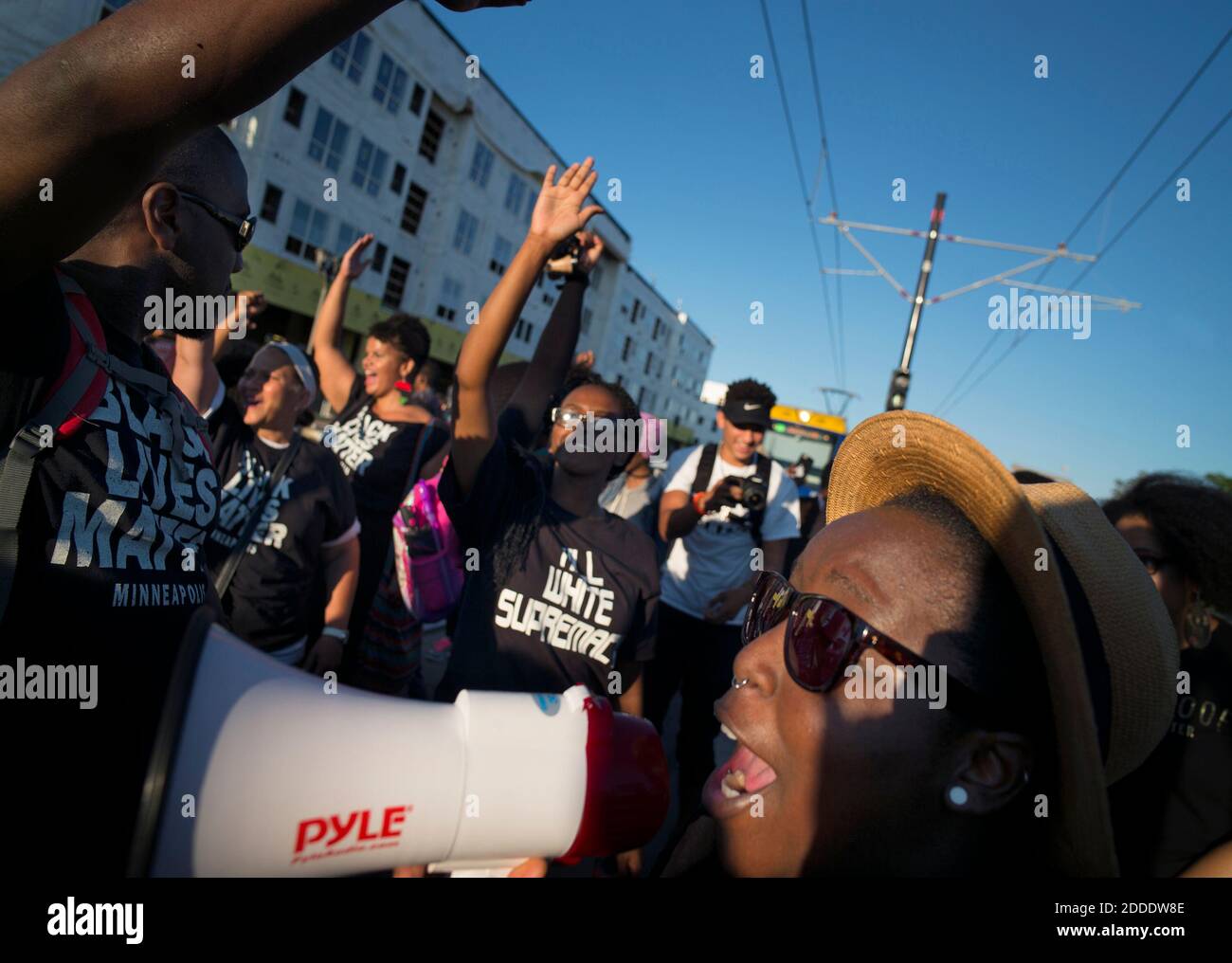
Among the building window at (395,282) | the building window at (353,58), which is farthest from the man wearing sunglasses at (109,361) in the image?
the building window at (395,282)

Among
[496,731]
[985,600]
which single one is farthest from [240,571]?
[985,600]

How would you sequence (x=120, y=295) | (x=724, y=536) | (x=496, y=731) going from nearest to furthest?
(x=496, y=731) < (x=120, y=295) < (x=724, y=536)

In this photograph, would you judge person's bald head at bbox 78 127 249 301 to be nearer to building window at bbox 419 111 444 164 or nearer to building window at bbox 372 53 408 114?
building window at bbox 372 53 408 114

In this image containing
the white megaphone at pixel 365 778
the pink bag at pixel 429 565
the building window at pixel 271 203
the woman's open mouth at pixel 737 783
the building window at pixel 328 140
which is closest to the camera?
the white megaphone at pixel 365 778

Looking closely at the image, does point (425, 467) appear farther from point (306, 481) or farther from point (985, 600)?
point (985, 600)

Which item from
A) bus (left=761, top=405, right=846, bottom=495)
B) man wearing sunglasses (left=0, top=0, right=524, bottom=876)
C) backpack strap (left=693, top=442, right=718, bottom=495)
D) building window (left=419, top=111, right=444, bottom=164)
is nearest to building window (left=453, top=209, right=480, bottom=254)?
building window (left=419, top=111, right=444, bottom=164)

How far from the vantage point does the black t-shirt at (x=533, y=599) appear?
250cm

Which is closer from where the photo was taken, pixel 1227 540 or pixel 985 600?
pixel 985 600

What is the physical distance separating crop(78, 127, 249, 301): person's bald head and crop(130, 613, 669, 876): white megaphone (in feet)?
3.62

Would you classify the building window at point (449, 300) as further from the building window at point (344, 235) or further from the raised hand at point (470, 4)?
the raised hand at point (470, 4)

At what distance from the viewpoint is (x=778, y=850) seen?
3.71ft

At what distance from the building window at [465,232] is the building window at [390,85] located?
5.30 metres

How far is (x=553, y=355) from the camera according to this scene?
10.2 feet

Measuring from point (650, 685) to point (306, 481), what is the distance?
2288 millimetres
